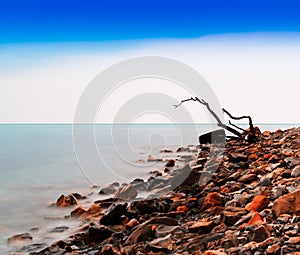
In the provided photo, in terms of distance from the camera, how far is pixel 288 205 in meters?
5.28

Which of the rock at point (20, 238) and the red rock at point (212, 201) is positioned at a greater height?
the red rock at point (212, 201)

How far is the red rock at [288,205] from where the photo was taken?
5.21 metres

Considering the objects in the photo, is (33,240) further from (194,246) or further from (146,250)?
(194,246)

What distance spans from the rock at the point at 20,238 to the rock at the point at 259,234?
496 cm

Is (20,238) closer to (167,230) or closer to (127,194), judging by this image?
(167,230)

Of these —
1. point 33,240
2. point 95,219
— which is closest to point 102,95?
point 95,219

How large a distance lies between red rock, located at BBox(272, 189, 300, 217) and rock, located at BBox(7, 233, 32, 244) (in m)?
5.08

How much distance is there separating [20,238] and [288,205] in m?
5.43

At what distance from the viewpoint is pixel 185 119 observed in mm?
17984

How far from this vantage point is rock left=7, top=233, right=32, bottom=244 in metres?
7.72

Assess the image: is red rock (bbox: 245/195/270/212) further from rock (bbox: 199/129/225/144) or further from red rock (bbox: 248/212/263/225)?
rock (bbox: 199/129/225/144)

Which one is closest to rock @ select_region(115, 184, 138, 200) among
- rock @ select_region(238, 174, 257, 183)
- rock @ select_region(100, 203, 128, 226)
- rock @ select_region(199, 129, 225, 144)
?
rock @ select_region(100, 203, 128, 226)

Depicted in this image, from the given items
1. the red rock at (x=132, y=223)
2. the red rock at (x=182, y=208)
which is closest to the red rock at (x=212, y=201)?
the red rock at (x=182, y=208)

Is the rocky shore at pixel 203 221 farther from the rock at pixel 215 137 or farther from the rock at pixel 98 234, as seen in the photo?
the rock at pixel 215 137
